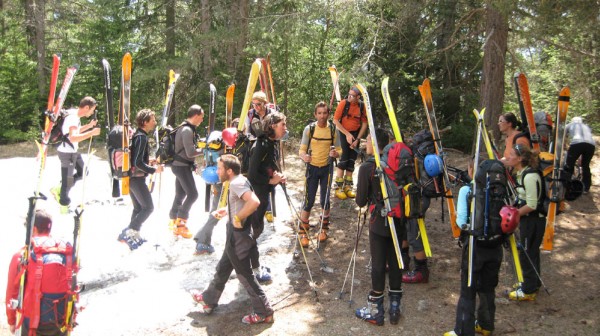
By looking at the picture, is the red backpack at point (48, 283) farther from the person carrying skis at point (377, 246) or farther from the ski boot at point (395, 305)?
the ski boot at point (395, 305)

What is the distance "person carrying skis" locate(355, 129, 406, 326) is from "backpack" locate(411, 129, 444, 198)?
3.91ft

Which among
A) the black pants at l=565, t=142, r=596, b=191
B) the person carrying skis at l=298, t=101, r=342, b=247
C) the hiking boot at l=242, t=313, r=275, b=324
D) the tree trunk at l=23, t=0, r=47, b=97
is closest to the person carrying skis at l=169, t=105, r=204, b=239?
the person carrying skis at l=298, t=101, r=342, b=247

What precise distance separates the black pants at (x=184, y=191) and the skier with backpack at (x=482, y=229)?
408 centimetres

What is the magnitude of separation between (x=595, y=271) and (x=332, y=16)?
7.46m

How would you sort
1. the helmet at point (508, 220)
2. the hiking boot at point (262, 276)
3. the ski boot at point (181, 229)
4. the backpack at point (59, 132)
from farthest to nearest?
the backpack at point (59, 132) → the ski boot at point (181, 229) → the hiking boot at point (262, 276) → the helmet at point (508, 220)

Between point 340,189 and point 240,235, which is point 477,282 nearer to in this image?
point 240,235

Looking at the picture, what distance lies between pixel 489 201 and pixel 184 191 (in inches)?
180

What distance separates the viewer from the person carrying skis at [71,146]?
25.0 feet

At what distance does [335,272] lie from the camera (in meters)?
6.66

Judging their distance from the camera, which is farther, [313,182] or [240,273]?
[313,182]

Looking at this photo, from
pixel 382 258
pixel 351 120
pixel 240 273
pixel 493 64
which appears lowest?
pixel 240 273

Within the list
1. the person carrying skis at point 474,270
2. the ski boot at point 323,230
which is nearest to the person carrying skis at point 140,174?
the ski boot at point 323,230

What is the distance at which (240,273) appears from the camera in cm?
512

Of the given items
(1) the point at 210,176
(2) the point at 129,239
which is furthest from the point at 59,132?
(1) the point at 210,176
